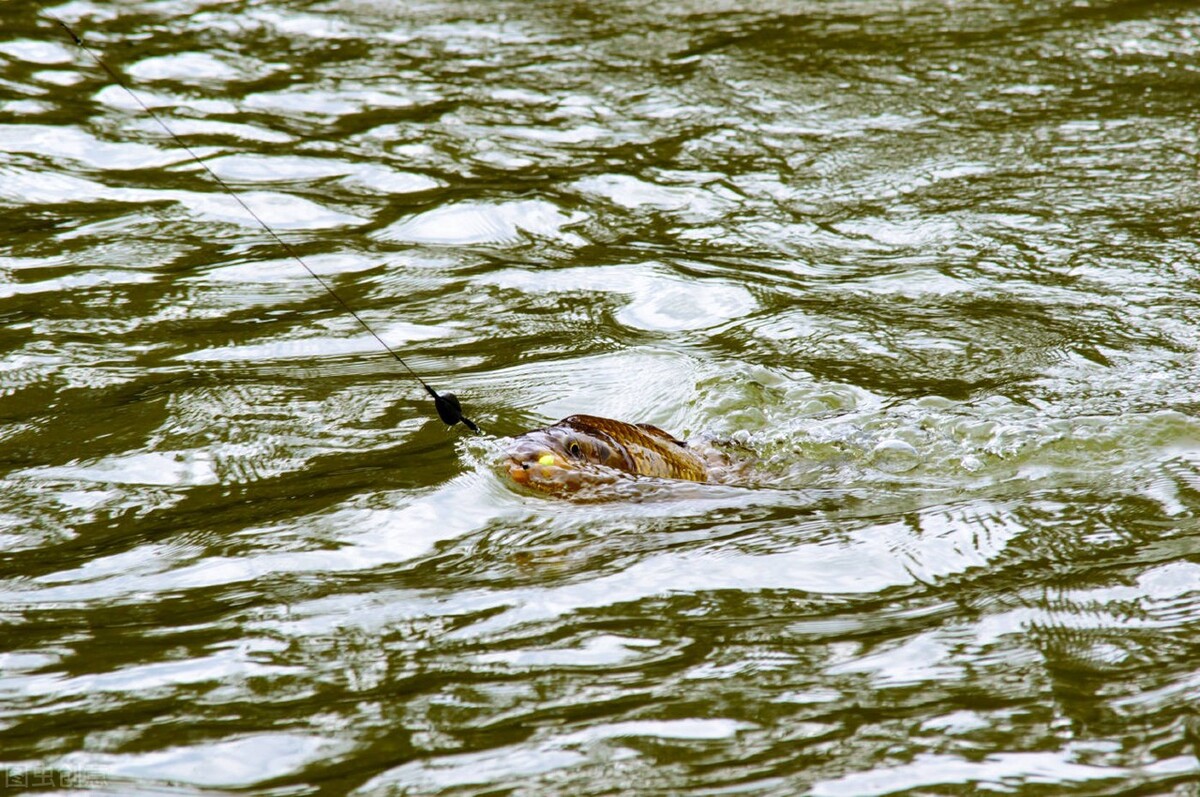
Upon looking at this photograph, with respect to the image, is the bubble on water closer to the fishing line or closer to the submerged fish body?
the submerged fish body

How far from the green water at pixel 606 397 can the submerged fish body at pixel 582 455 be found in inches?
4.0

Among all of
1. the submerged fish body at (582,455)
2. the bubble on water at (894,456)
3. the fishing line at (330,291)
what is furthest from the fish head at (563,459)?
the bubble on water at (894,456)

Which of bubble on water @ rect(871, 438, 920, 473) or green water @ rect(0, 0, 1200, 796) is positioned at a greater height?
green water @ rect(0, 0, 1200, 796)

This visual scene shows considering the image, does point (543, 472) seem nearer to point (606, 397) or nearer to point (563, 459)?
point (563, 459)

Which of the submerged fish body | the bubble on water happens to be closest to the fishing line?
the submerged fish body

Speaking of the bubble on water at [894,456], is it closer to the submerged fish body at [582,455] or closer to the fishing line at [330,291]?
the submerged fish body at [582,455]

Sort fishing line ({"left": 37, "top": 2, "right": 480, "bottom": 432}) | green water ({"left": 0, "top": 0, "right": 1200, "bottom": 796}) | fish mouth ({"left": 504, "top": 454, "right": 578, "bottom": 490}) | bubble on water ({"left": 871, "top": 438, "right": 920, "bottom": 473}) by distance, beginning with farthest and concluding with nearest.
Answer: bubble on water ({"left": 871, "top": 438, "right": 920, "bottom": 473}), fishing line ({"left": 37, "top": 2, "right": 480, "bottom": 432}), fish mouth ({"left": 504, "top": 454, "right": 578, "bottom": 490}), green water ({"left": 0, "top": 0, "right": 1200, "bottom": 796})

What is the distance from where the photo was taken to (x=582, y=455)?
409 centimetres

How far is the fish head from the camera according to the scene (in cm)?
401

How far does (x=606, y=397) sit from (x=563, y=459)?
51.1 inches

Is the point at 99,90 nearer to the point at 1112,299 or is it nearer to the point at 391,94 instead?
the point at 391,94

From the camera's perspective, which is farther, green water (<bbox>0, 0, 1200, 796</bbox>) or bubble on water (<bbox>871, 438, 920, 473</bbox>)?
bubble on water (<bbox>871, 438, 920, 473</bbox>)

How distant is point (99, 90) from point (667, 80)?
12.9ft

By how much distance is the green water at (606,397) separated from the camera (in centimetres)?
288
